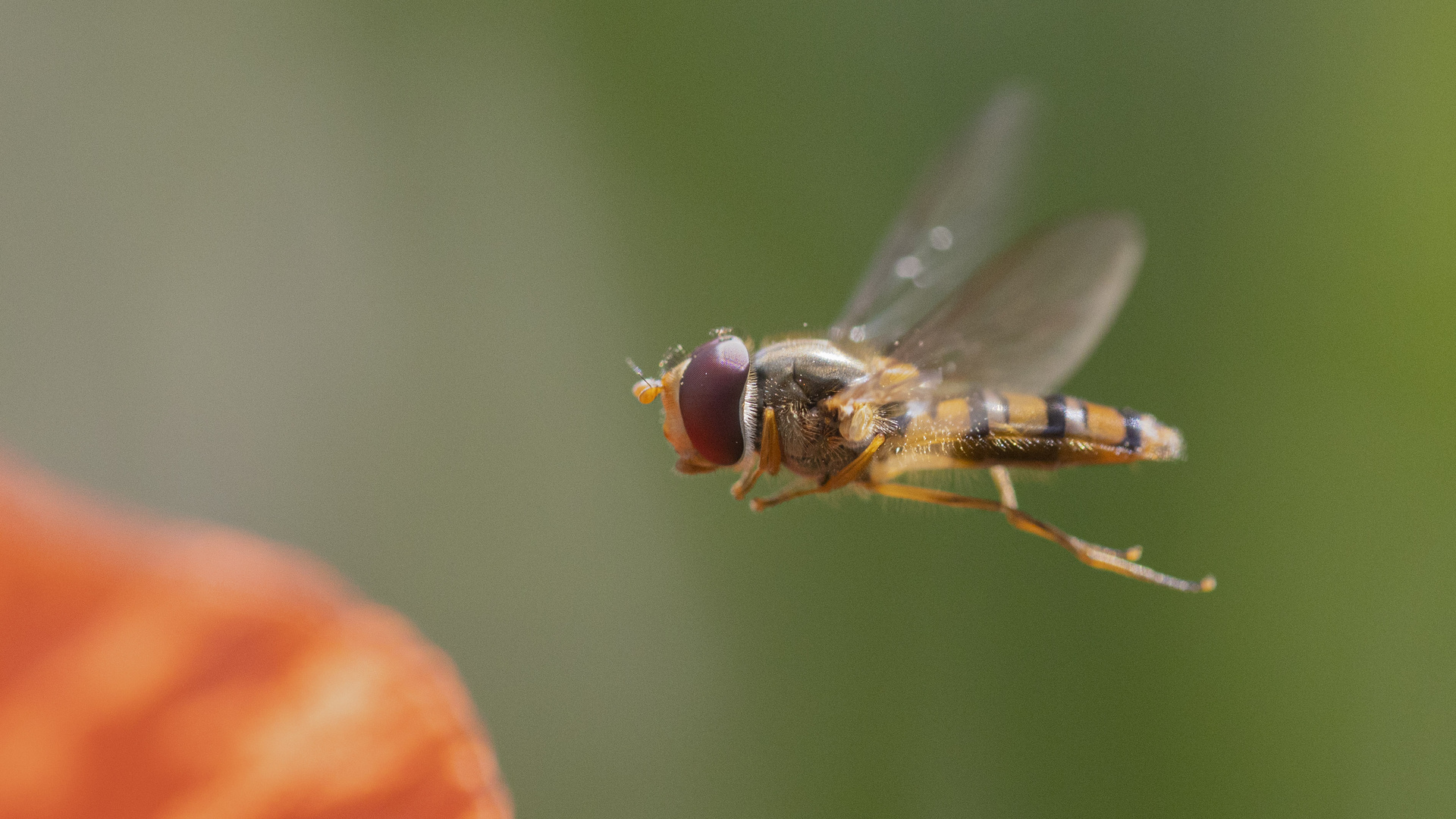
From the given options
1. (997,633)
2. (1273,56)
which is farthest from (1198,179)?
(997,633)

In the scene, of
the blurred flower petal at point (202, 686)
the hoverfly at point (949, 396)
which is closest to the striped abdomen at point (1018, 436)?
the hoverfly at point (949, 396)

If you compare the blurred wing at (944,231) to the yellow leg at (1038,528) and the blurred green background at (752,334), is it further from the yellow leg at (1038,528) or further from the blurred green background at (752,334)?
the blurred green background at (752,334)

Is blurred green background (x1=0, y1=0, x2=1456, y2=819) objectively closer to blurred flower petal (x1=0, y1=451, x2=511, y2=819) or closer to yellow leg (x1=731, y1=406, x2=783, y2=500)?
yellow leg (x1=731, y1=406, x2=783, y2=500)

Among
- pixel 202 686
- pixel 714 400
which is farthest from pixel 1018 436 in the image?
pixel 202 686

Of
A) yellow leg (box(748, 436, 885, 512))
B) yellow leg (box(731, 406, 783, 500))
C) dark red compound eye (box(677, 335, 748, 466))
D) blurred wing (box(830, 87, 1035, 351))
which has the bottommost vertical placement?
yellow leg (box(748, 436, 885, 512))

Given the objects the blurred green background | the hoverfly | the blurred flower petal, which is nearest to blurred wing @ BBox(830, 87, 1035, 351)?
the hoverfly

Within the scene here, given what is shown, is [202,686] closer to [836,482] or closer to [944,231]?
[836,482]
